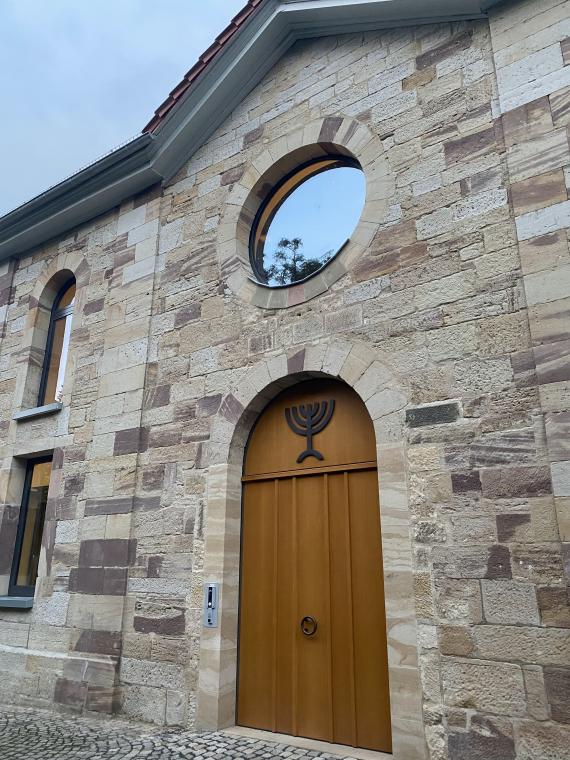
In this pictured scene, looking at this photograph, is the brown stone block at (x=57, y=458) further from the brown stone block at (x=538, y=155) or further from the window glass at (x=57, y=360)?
the brown stone block at (x=538, y=155)

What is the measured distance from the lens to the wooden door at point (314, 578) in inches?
145

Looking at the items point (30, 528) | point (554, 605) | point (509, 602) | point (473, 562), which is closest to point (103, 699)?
point (30, 528)

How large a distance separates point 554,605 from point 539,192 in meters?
2.47

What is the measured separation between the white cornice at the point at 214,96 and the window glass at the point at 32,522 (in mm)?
3018

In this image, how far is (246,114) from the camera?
18.4 feet

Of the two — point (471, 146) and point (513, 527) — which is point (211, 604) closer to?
point (513, 527)

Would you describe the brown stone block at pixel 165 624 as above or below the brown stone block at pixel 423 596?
below

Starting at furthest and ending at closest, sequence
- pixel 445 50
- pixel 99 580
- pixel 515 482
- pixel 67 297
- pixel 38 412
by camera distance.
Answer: pixel 67 297, pixel 38 412, pixel 99 580, pixel 445 50, pixel 515 482

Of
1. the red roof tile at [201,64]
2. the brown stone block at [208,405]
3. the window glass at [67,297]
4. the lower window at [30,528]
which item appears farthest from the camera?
the window glass at [67,297]

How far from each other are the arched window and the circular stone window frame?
2702 millimetres

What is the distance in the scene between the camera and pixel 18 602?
5.44 metres

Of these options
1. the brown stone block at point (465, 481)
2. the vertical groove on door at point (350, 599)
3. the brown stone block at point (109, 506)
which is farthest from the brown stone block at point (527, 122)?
the brown stone block at point (109, 506)

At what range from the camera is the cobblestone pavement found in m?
3.55

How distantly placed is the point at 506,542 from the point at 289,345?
2.14 meters
